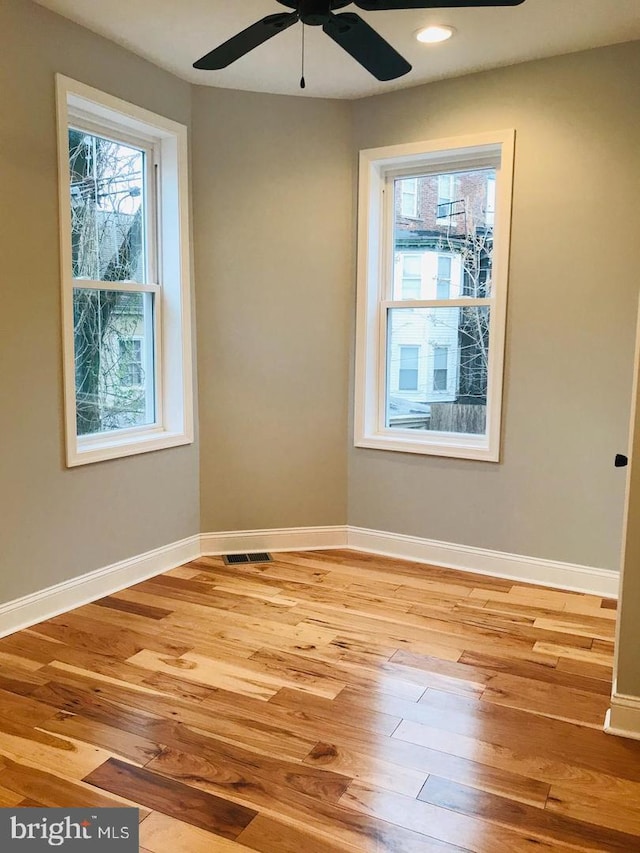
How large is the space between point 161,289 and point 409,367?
1.47 metres

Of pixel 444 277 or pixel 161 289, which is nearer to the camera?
pixel 161 289

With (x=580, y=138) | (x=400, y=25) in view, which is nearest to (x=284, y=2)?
(x=400, y=25)

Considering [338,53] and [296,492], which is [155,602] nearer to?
[296,492]

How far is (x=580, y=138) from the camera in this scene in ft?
11.0

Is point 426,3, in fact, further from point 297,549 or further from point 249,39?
point 297,549

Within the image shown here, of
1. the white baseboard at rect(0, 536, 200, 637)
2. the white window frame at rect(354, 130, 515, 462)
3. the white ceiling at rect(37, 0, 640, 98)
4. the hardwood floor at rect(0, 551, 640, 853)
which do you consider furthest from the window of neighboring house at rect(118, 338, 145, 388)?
the white ceiling at rect(37, 0, 640, 98)

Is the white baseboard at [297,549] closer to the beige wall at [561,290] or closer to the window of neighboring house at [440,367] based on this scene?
the beige wall at [561,290]

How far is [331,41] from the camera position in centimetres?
315

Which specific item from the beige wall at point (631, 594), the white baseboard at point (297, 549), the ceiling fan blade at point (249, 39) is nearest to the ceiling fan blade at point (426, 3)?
the ceiling fan blade at point (249, 39)

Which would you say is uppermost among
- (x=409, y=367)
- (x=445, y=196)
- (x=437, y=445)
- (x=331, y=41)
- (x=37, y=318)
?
(x=331, y=41)

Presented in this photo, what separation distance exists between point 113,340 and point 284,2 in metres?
1.84

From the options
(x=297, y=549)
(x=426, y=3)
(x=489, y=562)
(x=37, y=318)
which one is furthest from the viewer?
(x=297, y=549)

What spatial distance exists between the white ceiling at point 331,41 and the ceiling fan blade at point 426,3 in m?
0.75

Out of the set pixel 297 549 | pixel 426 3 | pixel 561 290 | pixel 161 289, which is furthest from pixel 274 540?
pixel 426 3
